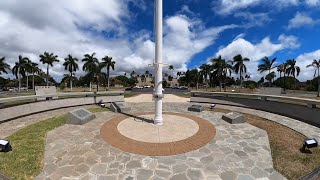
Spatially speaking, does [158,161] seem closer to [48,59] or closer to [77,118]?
[77,118]

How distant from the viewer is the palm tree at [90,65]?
5262cm

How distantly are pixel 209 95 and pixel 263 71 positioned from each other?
1954 inches

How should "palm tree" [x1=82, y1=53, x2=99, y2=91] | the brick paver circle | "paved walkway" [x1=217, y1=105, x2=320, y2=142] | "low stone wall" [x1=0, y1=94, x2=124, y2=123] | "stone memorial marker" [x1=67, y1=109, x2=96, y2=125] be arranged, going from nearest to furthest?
the brick paver circle
"paved walkway" [x1=217, y1=105, x2=320, y2=142]
"stone memorial marker" [x1=67, y1=109, x2=96, y2=125]
"low stone wall" [x1=0, y1=94, x2=124, y2=123]
"palm tree" [x1=82, y1=53, x2=99, y2=91]

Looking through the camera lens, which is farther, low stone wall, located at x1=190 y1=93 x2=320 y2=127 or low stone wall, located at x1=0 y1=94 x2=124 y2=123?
low stone wall, located at x1=0 y1=94 x2=124 y2=123

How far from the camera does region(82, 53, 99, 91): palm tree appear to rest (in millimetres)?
52625

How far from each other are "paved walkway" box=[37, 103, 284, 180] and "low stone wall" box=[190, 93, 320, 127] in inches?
226

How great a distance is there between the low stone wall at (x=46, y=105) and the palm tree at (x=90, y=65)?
3362 cm

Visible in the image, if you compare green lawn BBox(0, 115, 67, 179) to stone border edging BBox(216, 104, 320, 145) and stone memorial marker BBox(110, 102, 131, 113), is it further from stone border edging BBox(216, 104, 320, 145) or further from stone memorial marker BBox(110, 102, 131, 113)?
stone border edging BBox(216, 104, 320, 145)

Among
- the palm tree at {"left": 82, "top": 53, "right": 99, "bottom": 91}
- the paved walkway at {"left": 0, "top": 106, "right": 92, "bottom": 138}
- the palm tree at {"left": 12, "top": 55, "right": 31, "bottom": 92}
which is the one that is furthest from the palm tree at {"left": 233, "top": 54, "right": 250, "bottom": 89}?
the palm tree at {"left": 12, "top": 55, "right": 31, "bottom": 92}

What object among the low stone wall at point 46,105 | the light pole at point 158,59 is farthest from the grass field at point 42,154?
the light pole at point 158,59

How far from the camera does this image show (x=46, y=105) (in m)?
16.4

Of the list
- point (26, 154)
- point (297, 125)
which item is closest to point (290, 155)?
point (297, 125)

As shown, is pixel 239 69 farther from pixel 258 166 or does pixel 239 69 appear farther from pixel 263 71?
pixel 258 166

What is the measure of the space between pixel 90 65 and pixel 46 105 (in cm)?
3970
